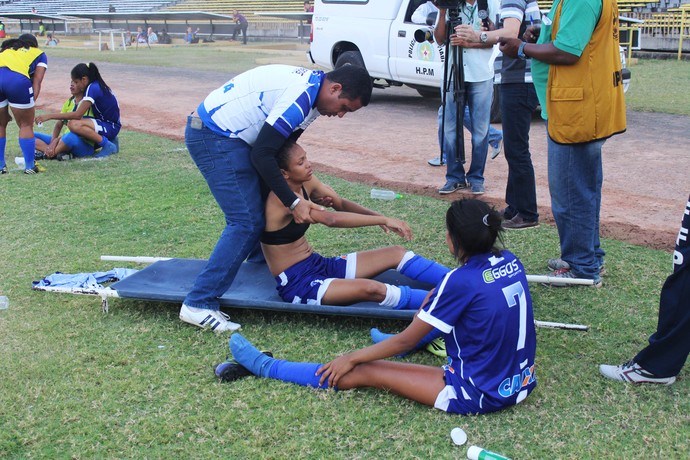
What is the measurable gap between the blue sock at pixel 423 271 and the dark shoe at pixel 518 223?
5.85 feet

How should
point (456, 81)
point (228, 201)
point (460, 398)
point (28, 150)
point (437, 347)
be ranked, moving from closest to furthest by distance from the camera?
1. point (460, 398)
2. point (437, 347)
3. point (228, 201)
4. point (456, 81)
5. point (28, 150)

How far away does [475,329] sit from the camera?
3199mm

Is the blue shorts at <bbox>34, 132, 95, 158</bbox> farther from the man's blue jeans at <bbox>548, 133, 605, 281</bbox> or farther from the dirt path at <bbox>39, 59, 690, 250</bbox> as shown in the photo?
the man's blue jeans at <bbox>548, 133, 605, 281</bbox>

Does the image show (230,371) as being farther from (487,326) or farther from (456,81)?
(456,81)

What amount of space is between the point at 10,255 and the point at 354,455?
3.83 metres

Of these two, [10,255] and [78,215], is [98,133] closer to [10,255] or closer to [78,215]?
[78,215]

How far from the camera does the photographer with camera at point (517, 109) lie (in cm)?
580

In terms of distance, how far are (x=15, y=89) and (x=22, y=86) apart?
8 centimetres

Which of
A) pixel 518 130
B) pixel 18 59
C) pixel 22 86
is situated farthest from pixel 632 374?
pixel 18 59

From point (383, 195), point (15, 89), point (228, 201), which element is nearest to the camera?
point (228, 201)

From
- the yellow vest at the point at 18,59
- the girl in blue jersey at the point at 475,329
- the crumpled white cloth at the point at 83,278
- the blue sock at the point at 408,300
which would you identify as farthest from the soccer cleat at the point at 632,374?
the yellow vest at the point at 18,59

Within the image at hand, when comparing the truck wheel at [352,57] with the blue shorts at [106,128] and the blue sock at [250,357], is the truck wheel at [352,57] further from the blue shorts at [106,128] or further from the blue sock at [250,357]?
the blue sock at [250,357]

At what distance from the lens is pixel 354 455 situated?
310 centimetres

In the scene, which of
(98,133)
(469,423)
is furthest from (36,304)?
(98,133)
